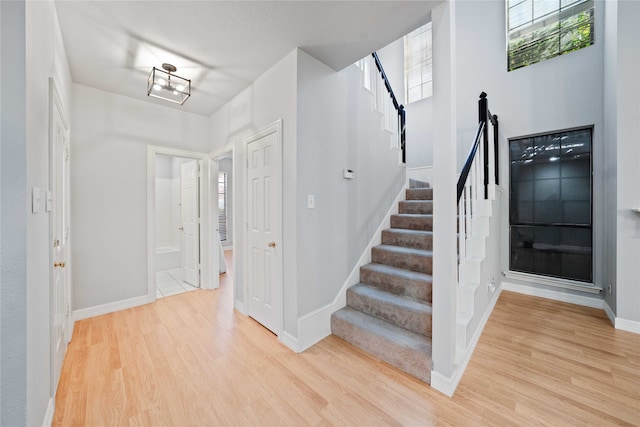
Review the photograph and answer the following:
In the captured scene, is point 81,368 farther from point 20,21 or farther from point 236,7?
point 236,7

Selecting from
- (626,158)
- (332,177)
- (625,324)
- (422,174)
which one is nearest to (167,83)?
(332,177)

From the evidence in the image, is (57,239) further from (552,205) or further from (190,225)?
(552,205)

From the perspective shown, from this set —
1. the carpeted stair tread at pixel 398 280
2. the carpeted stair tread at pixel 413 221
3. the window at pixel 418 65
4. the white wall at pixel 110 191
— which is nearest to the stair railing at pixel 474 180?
the carpeted stair tread at pixel 398 280

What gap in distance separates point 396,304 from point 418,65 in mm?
4573

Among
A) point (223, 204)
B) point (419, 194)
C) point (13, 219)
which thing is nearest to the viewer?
point (13, 219)

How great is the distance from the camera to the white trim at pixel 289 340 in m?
2.23

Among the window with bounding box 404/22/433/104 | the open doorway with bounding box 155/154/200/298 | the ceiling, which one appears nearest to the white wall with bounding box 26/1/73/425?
the ceiling

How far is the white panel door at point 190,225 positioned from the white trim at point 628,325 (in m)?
5.23

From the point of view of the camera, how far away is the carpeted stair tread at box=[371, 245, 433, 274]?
101 inches

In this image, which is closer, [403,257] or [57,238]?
[57,238]

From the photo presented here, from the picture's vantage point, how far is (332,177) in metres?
2.55

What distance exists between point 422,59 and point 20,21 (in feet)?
17.3

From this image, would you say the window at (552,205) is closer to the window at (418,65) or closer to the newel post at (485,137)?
the newel post at (485,137)

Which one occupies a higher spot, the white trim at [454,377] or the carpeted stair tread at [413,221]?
the carpeted stair tread at [413,221]
